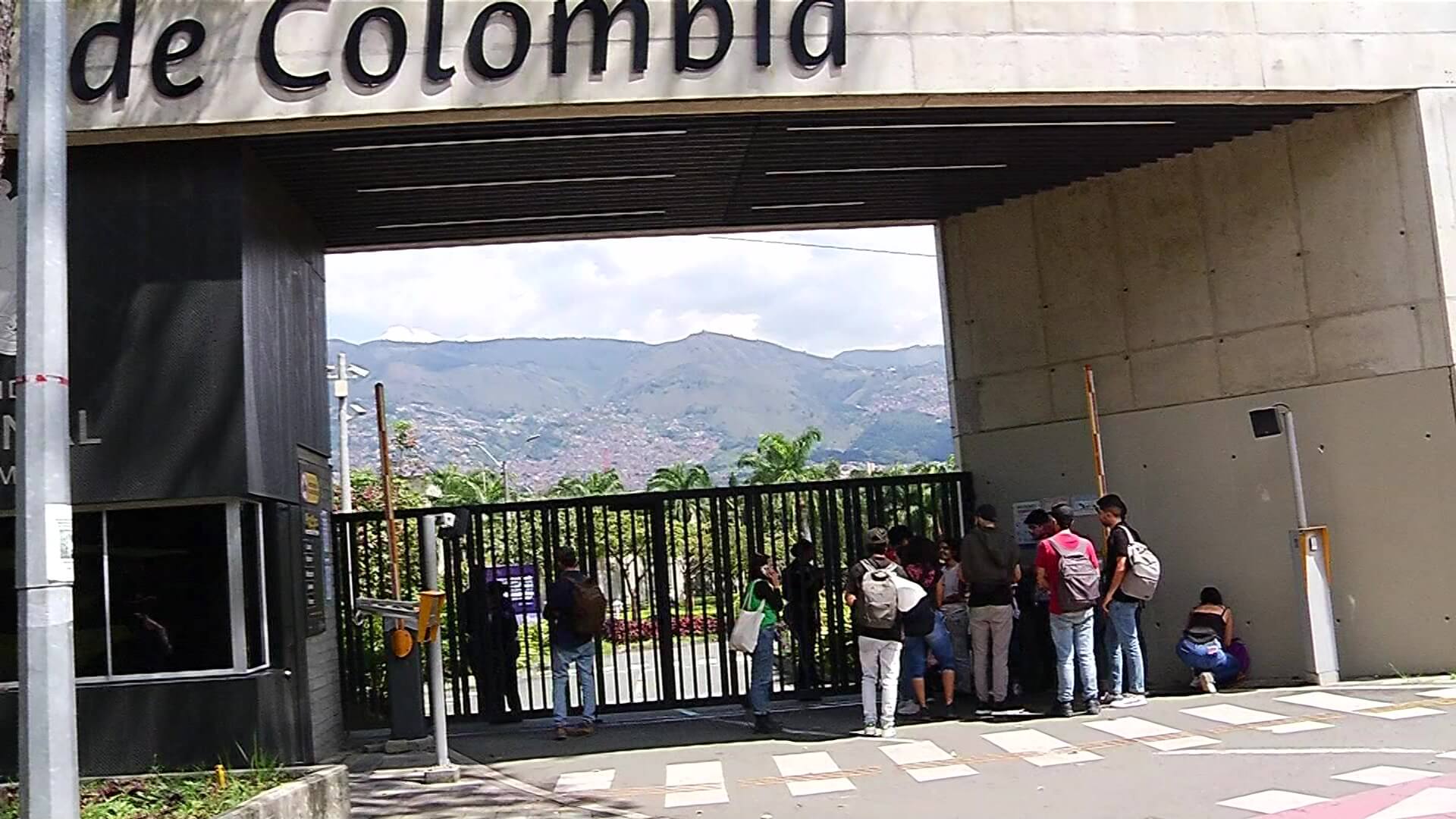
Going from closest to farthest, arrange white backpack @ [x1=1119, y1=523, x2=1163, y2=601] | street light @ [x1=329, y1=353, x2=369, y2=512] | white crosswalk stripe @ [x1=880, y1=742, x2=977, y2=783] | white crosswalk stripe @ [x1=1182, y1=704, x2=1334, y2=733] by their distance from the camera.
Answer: white crosswalk stripe @ [x1=880, y1=742, x2=977, y2=783], white crosswalk stripe @ [x1=1182, y1=704, x2=1334, y2=733], white backpack @ [x1=1119, y1=523, x2=1163, y2=601], street light @ [x1=329, y1=353, x2=369, y2=512]

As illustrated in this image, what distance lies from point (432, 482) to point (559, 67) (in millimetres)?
43813

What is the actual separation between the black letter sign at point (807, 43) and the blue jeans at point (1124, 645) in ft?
16.6

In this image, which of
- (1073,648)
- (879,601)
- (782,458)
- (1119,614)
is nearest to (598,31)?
(879,601)

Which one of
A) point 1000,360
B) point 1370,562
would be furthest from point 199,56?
point 1370,562

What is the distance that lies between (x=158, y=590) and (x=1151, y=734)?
7.40 m

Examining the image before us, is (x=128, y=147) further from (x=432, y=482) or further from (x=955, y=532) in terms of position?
(x=432, y=482)

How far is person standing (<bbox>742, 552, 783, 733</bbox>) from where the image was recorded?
12109 millimetres

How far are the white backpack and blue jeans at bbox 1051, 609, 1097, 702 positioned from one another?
16.8 inches

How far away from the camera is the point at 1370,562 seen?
38.6 feet

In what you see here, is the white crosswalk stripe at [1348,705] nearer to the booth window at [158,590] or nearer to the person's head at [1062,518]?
the person's head at [1062,518]

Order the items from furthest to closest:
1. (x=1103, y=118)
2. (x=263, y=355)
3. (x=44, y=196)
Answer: (x=1103, y=118) < (x=263, y=355) < (x=44, y=196)

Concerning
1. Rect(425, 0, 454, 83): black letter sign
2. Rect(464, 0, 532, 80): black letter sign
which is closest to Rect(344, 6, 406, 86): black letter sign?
Rect(425, 0, 454, 83): black letter sign

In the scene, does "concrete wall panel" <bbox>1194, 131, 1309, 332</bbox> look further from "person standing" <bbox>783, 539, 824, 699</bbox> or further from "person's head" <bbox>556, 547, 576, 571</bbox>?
"person's head" <bbox>556, 547, 576, 571</bbox>

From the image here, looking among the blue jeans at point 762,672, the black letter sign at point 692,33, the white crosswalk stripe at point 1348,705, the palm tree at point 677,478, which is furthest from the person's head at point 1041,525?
the palm tree at point 677,478
